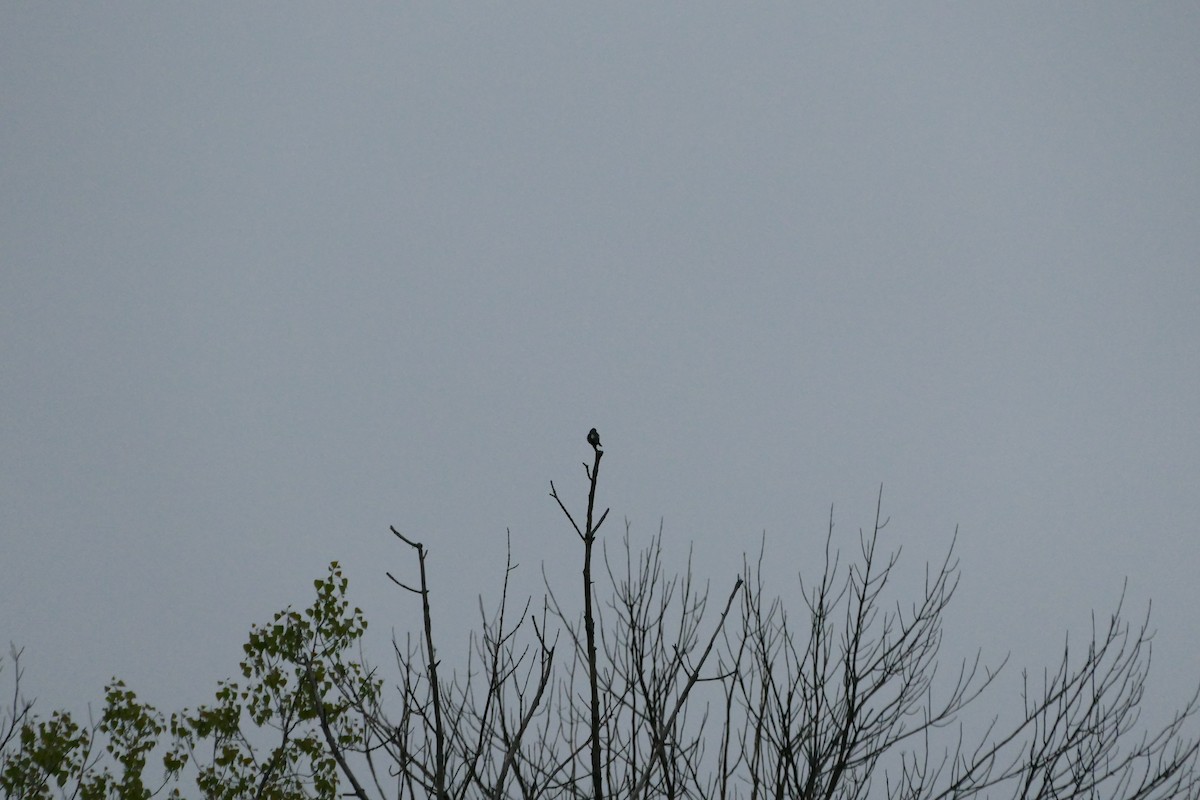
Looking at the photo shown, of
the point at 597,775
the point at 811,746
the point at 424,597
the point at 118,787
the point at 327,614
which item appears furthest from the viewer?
the point at 327,614

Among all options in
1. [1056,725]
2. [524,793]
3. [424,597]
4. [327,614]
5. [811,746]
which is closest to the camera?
[424,597]

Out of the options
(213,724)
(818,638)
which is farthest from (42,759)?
(818,638)

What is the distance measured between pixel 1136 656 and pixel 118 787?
10995 millimetres

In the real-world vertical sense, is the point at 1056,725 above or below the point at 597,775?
above

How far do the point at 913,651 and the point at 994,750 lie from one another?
0.63 meters

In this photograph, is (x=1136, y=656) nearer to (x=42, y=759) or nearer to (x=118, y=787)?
(x=118, y=787)

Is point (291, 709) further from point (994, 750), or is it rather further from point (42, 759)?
point (994, 750)

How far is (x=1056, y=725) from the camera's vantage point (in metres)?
4.76

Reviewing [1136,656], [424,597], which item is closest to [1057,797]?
[1136,656]

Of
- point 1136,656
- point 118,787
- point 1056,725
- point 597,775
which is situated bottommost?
point 597,775

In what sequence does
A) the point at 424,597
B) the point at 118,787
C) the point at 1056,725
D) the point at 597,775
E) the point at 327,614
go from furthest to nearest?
the point at 327,614, the point at 118,787, the point at 1056,725, the point at 597,775, the point at 424,597

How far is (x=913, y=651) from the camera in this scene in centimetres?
502

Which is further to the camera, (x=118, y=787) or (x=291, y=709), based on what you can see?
(x=291, y=709)

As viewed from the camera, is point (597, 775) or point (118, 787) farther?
point (118, 787)
